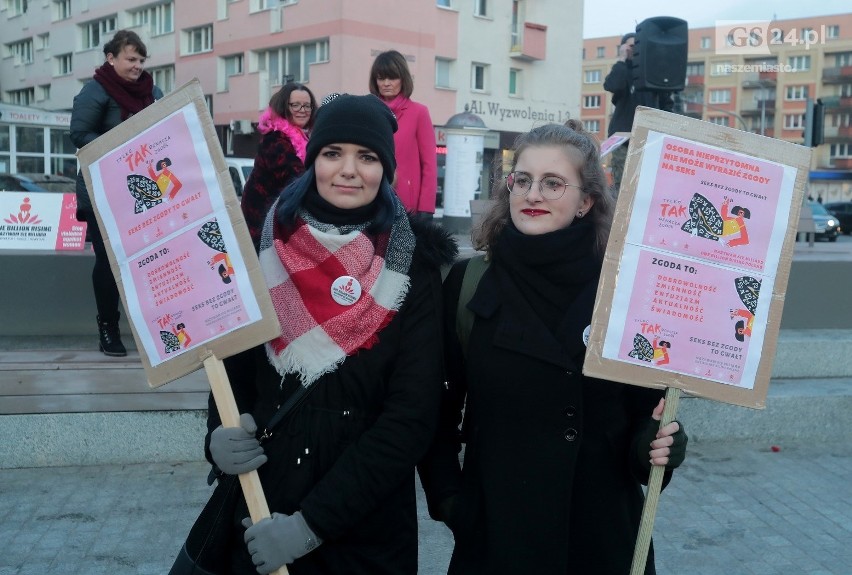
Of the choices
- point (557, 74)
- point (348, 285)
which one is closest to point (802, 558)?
point (348, 285)

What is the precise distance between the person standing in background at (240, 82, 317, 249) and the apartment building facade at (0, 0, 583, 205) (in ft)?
83.8

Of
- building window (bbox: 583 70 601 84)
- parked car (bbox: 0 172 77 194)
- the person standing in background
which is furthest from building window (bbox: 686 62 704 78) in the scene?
the person standing in background

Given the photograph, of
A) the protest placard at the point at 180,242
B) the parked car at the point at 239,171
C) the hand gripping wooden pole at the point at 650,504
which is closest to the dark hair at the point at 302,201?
the protest placard at the point at 180,242

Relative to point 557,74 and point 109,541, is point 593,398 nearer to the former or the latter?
point 109,541

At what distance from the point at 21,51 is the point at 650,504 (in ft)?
203

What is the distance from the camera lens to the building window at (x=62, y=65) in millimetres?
53028

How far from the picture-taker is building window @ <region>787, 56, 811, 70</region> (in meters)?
92.8

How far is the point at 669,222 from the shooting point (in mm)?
2523

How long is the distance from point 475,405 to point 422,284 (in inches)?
14.3

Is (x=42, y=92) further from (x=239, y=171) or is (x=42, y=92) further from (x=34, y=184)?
(x=239, y=171)

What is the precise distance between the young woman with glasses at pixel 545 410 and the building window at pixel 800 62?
98.5 m

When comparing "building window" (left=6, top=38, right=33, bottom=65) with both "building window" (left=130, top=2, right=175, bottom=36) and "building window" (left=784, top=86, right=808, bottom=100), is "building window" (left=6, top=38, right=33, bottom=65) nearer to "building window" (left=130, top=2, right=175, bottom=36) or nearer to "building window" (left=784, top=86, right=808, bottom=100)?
"building window" (left=130, top=2, right=175, bottom=36)

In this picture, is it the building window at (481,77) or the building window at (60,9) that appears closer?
the building window at (481,77)

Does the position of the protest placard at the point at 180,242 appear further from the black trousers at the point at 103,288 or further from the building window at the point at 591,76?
the building window at the point at 591,76
